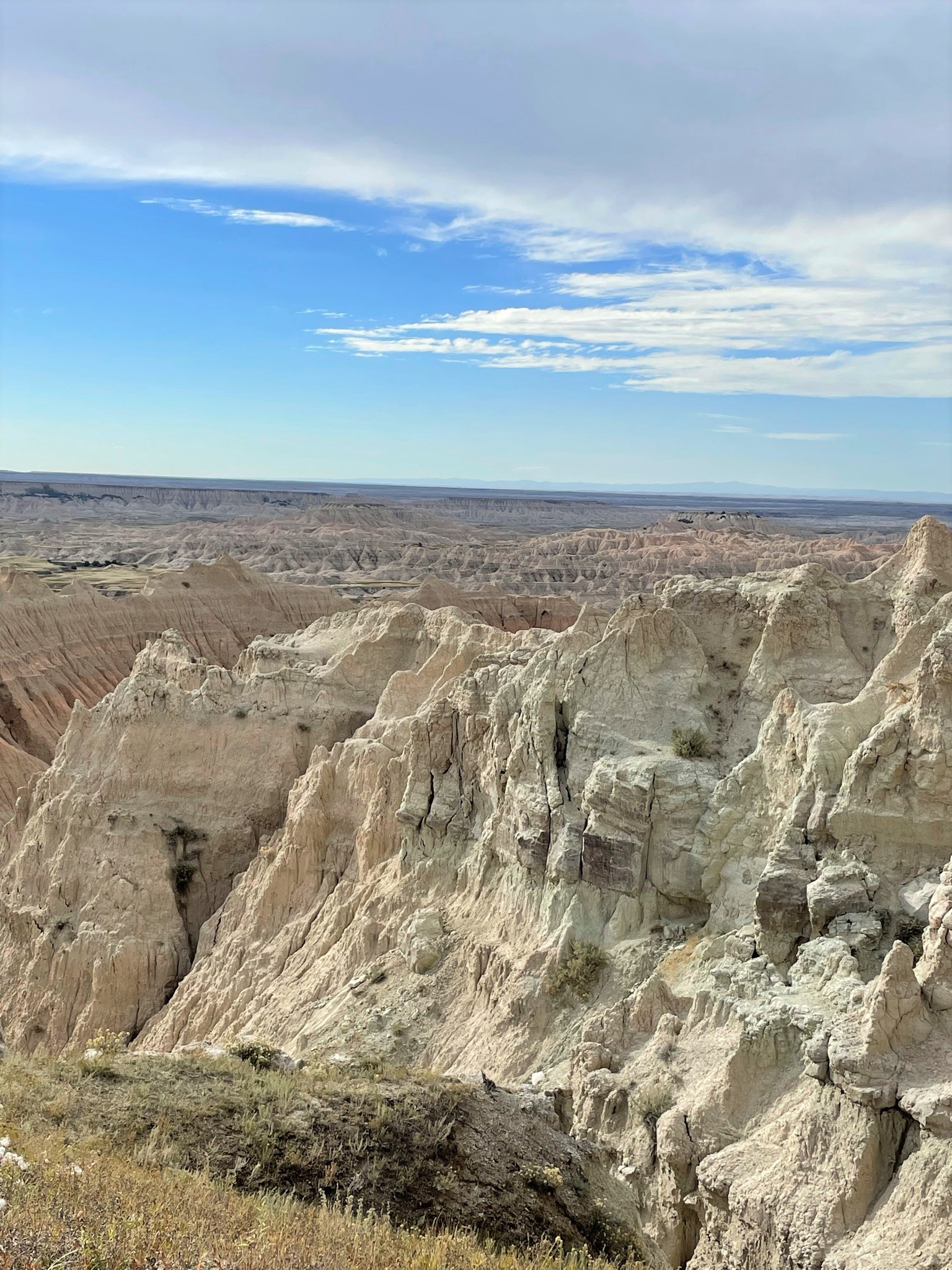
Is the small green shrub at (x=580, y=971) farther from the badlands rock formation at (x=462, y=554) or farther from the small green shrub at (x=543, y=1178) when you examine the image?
the badlands rock formation at (x=462, y=554)

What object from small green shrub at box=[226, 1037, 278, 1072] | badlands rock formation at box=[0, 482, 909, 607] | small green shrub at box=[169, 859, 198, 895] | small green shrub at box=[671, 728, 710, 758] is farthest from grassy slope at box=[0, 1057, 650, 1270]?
badlands rock formation at box=[0, 482, 909, 607]

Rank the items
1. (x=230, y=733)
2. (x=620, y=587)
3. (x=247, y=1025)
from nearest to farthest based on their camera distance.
Answer: (x=247, y=1025) → (x=230, y=733) → (x=620, y=587)

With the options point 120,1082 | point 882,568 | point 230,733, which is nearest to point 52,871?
point 230,733

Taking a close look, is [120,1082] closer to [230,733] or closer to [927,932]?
[927,932]

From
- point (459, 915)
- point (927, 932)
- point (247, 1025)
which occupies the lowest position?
point (247, 1025)

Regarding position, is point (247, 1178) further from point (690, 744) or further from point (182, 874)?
point (182, 874)

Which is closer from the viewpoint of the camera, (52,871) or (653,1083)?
(653,1083)

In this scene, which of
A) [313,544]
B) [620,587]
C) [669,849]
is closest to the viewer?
[669,849]
